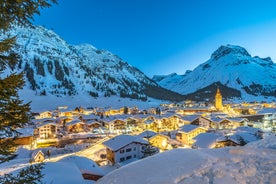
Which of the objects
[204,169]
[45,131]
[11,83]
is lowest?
[45,131]

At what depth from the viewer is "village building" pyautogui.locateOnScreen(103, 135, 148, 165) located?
109ft

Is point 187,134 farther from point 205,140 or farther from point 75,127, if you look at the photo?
point 75,127

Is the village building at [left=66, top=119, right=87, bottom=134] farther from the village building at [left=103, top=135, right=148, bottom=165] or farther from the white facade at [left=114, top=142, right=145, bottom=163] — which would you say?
the white facade at [left=114, top=142, right=145, bottom=163]

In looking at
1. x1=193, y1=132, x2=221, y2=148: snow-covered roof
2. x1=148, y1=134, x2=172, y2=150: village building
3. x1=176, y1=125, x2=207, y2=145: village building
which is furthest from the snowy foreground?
x1=176, y1=125, x2=207, y2=145: village building

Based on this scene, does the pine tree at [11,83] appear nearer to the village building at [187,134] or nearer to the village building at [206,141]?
the village building at [206,141]

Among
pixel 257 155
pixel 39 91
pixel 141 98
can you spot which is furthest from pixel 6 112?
pixel 141 98

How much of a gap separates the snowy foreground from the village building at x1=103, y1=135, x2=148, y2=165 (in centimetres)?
2604

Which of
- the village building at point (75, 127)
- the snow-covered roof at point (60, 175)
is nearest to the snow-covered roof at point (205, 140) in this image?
the snow-covered roof at point (60, 175)

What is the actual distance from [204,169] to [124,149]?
28.4m

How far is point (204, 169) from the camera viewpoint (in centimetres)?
632

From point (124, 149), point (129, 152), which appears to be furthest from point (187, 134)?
point (124, 149)

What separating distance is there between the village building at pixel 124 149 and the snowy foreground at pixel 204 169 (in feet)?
85.4

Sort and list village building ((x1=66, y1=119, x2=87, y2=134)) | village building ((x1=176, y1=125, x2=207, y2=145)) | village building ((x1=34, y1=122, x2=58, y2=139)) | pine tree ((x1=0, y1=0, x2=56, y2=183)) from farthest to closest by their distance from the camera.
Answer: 1. village building ((x1=66, y1=119, x2=87, y2=134))
2. village building ((x1=34, y1=122, x2=58, y2=139))
3. village building ((x1=176, y1=125, x2=207, y2=145))
4. pine tree ((x1=0, y1=0, x2=56, y2=183))

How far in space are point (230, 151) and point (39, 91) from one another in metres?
159
